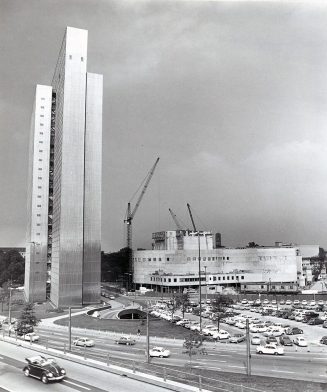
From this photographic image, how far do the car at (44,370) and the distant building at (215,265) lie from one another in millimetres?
111227

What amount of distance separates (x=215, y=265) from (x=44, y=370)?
13036 centimetres

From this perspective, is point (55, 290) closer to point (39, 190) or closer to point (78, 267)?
→ point (78, 267)

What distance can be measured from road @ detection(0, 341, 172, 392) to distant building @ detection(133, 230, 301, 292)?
108718mm

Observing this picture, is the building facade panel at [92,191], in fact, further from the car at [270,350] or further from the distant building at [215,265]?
the car at [270,350]

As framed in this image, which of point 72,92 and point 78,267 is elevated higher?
point 72,92

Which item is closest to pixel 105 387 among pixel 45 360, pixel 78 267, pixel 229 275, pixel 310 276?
pixel 45 360

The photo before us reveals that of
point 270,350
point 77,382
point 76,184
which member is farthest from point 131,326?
point 76,184

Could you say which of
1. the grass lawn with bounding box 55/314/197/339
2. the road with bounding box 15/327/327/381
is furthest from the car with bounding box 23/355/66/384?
the grass lawn with bounding box 55/314/197/339

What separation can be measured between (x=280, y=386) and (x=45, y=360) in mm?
15774

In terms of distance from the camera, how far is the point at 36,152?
114 meters

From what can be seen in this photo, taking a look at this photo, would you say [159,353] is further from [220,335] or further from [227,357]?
[220,335]

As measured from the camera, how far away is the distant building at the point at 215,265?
14050 cm

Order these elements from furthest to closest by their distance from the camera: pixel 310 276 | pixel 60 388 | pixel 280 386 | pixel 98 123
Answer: pixel 310 276 → pixel 98 123 → pixel 280 386 → pixel 60 388

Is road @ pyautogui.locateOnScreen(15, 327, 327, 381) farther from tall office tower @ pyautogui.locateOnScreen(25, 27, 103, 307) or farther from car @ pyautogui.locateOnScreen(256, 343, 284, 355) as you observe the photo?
tall office tower @ pyautogui.locateOnScreen(25, 27, 103, 307)
